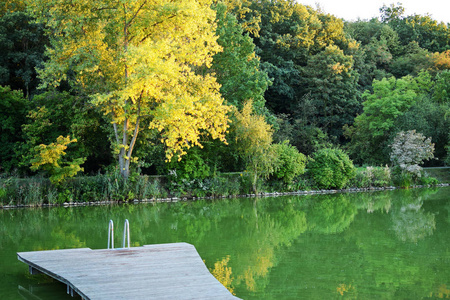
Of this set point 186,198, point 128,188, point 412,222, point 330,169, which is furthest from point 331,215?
point 330,169

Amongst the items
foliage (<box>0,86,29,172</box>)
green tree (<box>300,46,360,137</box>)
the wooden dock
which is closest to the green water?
the wooden dock

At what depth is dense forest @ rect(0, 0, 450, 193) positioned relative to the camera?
55.8 feet

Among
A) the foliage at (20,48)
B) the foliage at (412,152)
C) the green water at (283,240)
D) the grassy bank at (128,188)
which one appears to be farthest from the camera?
the foliage at (412,152)

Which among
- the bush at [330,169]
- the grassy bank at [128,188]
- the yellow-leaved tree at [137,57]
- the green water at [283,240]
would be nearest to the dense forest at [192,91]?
the yellow-leaved tree at [137,57]

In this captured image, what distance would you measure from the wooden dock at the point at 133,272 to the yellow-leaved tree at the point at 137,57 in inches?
359

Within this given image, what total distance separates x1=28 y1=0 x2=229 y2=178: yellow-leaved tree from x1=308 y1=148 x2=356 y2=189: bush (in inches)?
248

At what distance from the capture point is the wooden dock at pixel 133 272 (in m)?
5.62

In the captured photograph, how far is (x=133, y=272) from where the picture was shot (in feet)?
21.3

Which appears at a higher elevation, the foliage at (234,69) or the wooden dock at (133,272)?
the foliage at (234,69)

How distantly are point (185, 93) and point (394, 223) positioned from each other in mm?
8071

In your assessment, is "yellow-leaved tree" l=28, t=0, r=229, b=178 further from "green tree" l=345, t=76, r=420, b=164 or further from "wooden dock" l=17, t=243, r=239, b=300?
"green tree" l=345, t=76, r=420, b=164

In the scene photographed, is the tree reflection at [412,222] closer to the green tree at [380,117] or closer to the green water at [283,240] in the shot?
the green water at [283,240]

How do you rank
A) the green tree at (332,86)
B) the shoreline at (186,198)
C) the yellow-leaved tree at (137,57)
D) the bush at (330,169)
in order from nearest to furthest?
the yellow-leaved tree at (137,57) → the shoreline at (186,198) → the bush at (330,169) → the green tree at (332,86)

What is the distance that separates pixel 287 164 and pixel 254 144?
1.88 m
